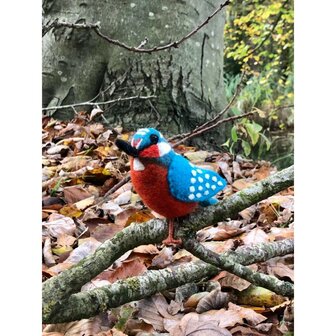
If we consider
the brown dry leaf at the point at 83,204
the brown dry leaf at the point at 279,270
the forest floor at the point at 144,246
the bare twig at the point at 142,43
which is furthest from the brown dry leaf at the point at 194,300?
the bare twig at the point at 142,43

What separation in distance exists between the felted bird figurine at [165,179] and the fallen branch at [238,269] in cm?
4

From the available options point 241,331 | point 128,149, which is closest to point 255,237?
point 241,331

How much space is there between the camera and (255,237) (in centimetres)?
98

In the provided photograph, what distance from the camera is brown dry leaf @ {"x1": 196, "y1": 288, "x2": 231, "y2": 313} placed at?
939mm

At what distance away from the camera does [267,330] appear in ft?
3.06

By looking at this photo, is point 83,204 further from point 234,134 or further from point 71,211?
point 234,134

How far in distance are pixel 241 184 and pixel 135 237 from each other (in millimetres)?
185

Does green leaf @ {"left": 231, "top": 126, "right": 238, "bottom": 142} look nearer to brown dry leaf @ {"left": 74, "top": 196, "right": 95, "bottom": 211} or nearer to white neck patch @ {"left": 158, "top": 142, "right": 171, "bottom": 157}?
white neck patch @ {"left": 158, "top": 142, "right": 171, "bottom": 157}

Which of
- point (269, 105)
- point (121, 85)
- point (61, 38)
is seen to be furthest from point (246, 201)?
point (61, 38)

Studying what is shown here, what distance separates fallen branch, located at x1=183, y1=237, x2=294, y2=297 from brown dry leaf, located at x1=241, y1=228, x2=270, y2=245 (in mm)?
47

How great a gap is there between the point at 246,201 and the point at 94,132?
26cm

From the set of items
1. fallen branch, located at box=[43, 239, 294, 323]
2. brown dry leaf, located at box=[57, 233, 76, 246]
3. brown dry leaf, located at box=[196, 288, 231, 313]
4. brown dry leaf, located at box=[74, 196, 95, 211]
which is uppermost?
brown dry leaf, located at box=[74, 196, 95, 211]

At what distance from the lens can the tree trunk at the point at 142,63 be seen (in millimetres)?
991

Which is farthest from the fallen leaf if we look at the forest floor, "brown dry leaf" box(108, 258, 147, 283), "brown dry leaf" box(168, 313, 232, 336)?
"brown dry leaf" box(168, 313, 232, 336)
